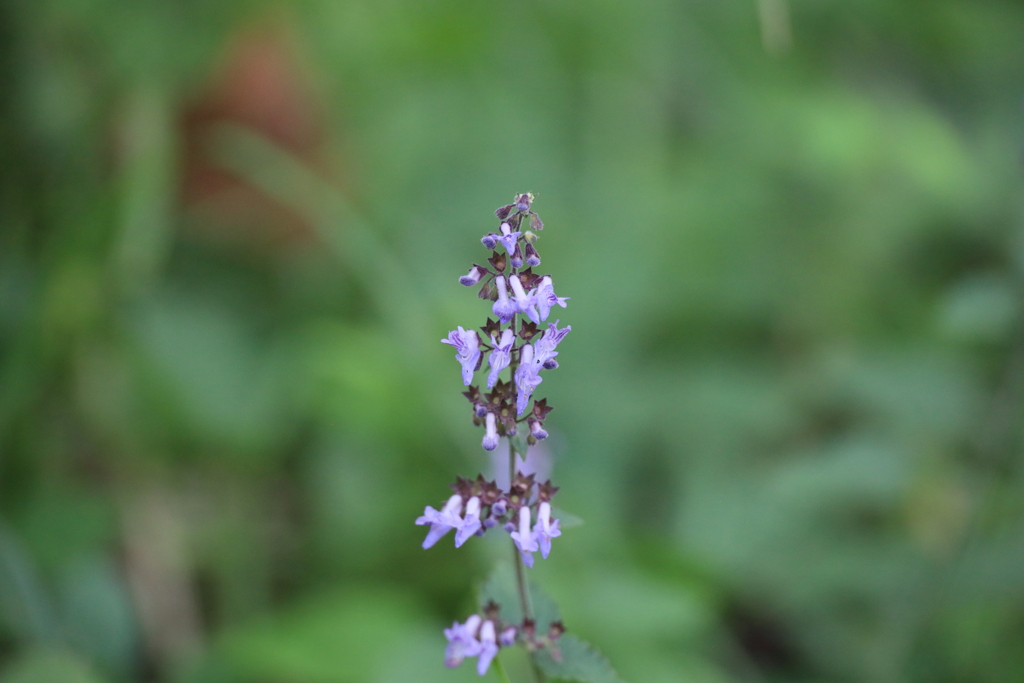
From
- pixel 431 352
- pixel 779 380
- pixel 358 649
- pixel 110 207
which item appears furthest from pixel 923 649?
pixel 110 207

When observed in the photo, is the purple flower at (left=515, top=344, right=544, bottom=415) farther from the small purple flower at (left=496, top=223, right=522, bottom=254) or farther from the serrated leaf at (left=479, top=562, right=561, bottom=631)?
the serrated leaf at (left=479, top=562, right=561, bottom=631)

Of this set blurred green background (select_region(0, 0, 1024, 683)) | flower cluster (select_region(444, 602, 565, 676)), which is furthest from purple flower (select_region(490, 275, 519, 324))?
blurred green background (select_region(0, 0, 1024, 683))

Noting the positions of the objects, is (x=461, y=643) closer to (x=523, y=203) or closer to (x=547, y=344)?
(x=547, y=344)

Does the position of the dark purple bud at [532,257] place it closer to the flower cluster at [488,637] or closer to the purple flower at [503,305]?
the purple flower at [503,305]

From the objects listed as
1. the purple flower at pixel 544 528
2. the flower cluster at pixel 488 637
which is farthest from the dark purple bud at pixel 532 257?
the flower cluster at pixel 488 637

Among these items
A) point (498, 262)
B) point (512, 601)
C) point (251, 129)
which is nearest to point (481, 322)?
point (251, 129)

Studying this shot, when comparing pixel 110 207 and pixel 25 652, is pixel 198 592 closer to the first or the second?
pixel 25 652

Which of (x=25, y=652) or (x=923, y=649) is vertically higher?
(x=25, y=652)
